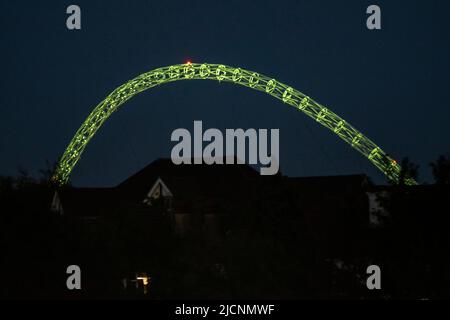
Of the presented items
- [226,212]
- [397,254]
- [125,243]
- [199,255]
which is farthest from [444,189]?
[226,212]

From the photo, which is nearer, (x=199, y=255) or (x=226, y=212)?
(x=199, y=255)

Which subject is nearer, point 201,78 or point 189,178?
point 201,78

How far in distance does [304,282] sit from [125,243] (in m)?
7.26

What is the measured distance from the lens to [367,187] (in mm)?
39719

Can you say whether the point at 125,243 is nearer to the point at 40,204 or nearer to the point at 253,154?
the point at 40,204

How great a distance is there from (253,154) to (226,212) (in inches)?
587

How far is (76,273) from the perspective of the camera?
1319 inches

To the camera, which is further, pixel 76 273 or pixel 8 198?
pixel 8 198
